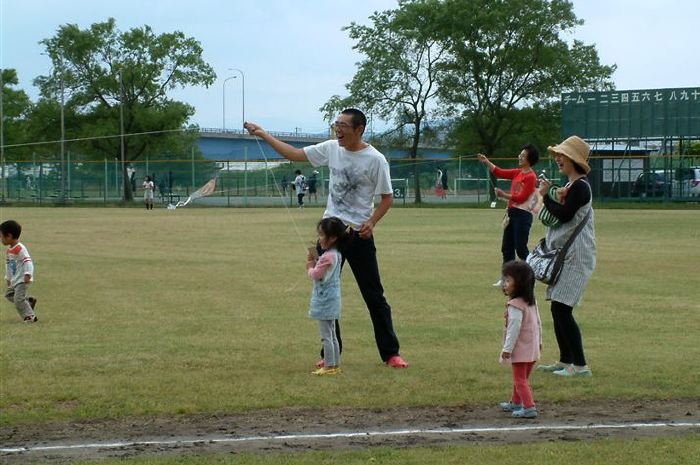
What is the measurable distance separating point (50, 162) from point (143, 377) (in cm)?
5819

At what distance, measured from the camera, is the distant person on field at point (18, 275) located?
11992 mm

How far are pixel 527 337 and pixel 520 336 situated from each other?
0.05m

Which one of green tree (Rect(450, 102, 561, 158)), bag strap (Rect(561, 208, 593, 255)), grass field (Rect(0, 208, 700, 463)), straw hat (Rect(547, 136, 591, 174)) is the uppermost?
green tree (Rect(450, 102, 561, 158))

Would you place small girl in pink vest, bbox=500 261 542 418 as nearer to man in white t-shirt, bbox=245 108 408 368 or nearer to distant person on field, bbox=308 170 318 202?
man in white t-shirt, bbox=245 108 408 368

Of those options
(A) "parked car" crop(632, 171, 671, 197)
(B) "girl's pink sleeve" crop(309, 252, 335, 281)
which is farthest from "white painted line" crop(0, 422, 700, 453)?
(A) "parked car" crop(632, 171, 671, 197)

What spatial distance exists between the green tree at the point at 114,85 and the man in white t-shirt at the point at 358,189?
6408cm

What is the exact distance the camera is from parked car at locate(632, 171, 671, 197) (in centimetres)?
5184

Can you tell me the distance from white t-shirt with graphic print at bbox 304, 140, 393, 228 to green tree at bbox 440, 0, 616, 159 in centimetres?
5927

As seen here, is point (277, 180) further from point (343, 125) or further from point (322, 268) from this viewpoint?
point (322, 268)

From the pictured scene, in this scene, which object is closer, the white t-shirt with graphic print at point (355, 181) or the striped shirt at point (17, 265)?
the white t-shirt with graphic print at point (355, 181)

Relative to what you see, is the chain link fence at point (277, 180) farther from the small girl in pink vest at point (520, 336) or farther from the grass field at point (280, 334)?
the small girl in pink vest at point (520, 336)

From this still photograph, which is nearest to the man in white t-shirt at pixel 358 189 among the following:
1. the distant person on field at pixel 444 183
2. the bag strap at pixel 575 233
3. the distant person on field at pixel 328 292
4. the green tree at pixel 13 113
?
the distant person on field at pixel 328 292

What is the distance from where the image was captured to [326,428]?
7.02 m

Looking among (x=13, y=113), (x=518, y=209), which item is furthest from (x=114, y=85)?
(x=518, y=209)
